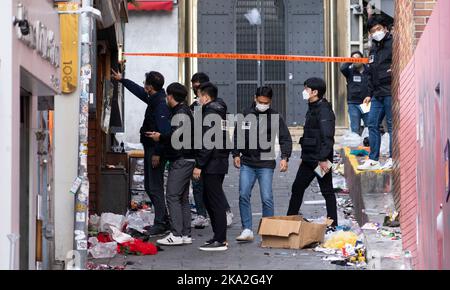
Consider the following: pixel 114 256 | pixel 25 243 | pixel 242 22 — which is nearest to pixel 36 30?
pixel 25 243

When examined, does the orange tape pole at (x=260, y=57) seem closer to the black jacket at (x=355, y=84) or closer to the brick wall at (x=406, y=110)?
the black jacket at (x=355, y=84)

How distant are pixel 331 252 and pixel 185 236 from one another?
180 centimetres

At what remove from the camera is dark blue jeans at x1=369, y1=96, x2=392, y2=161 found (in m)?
14.9

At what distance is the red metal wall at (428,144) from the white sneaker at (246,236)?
1872 mm

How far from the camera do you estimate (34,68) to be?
9.18m

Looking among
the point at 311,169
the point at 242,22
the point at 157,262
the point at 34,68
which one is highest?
the point at 242,22

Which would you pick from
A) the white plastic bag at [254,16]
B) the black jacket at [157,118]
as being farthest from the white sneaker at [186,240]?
the white plastic bag at [254,16]

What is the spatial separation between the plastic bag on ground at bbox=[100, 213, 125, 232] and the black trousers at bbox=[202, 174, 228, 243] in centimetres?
122

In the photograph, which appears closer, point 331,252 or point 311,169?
point 331,252

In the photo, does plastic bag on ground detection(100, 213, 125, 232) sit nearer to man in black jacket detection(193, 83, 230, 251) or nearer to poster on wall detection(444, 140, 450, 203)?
man in black jacket detection(193, 83, 230, 251)

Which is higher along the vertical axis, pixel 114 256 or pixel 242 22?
pixel 242 22

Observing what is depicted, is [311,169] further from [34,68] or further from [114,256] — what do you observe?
[34,68]

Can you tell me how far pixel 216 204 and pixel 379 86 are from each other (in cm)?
304

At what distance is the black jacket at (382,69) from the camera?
48.9 feet
